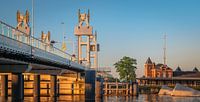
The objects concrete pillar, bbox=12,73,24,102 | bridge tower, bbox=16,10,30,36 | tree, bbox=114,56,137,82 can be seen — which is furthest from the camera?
tree, bbox=114,56,137,82

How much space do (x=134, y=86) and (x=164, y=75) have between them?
180 ft

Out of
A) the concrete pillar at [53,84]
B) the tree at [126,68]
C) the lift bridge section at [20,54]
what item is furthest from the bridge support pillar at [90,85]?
Answer: the tree at [126,68]

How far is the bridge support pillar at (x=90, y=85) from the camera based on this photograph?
9794 centimetres

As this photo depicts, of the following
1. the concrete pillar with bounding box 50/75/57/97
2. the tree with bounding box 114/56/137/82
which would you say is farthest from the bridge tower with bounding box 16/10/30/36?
the tree with bounding box 114/56/137/82

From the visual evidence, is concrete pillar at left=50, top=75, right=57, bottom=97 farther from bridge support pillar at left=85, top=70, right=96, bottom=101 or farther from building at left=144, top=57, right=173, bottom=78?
building at left=144, top=57, right=173, bottom=78

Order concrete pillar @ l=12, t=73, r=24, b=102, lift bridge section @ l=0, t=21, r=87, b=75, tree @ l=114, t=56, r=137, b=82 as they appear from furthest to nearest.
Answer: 1. tree @ l=114, t=56, r=137, b=82
2. concrete pillar @ l=12, t=73, r=24, b=102
3. lift bridge section @ l=0, t=21, r=87, b=75

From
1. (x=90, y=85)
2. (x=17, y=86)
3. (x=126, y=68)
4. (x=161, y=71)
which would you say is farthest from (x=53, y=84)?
(x=161, y=71)

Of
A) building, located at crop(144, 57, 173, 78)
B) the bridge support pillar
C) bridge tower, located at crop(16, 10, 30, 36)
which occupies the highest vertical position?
bridge tower, located at crop(16, 10, 30, 36)

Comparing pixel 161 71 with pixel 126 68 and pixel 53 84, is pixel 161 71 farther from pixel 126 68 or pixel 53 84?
pixel 53 84

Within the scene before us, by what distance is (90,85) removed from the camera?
99.2 m

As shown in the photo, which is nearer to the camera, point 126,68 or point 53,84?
point 53,84

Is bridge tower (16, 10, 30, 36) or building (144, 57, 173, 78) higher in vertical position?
bridge tower (16, 10, 30, 36)

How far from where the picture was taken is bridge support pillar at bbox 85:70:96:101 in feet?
321

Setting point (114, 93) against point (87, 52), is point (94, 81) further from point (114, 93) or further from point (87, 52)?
point (114, 93)
